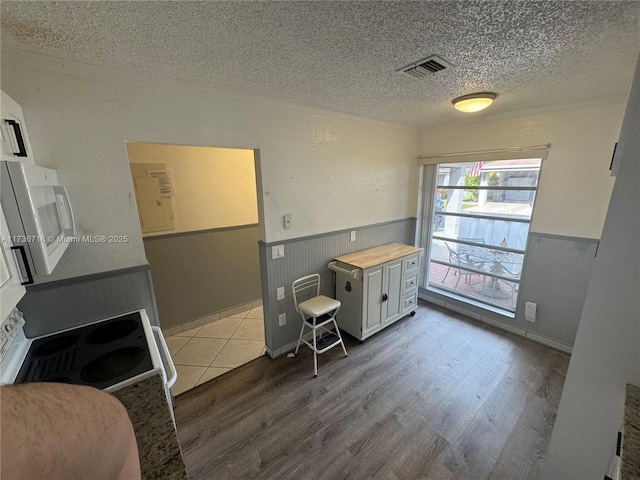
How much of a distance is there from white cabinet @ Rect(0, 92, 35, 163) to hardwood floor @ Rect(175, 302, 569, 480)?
6.05 feet

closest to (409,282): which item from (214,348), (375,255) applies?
(375,255)

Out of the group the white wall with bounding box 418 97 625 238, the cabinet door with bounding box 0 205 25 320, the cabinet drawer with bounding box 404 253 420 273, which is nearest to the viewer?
the cabinet door with bounding box 0 205 25 320

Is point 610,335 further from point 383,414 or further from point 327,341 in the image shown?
point 327,341

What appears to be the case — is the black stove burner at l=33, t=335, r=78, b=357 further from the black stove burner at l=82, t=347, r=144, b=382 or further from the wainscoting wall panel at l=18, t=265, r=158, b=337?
the black stove burner at l=82, t=347, r=144, b=382

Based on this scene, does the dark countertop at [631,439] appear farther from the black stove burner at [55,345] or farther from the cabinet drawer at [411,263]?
the black stove burner at [55,345]

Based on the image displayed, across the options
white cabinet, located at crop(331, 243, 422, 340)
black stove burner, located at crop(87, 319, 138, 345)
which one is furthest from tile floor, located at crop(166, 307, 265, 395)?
white cabinet, located at crop(331, 243, 422, 340)

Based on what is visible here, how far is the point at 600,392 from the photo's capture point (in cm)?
99

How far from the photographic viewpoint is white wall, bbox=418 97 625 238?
85.5 inches

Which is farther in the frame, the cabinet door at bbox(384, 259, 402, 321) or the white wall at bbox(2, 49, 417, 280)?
the cabinet door at bbox(384, 259, 402, 321)

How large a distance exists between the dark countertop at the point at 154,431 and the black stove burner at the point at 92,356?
164 mm

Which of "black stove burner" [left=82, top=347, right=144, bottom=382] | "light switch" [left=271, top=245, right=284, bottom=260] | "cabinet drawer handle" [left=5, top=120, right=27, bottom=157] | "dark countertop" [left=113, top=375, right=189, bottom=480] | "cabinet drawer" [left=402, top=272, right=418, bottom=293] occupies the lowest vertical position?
"cabinet drawer" [left=402, top=272, right=418, bottom=293]

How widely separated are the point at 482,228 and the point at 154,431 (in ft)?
11.3

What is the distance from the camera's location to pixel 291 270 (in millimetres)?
2535

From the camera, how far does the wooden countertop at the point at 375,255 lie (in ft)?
8.69
